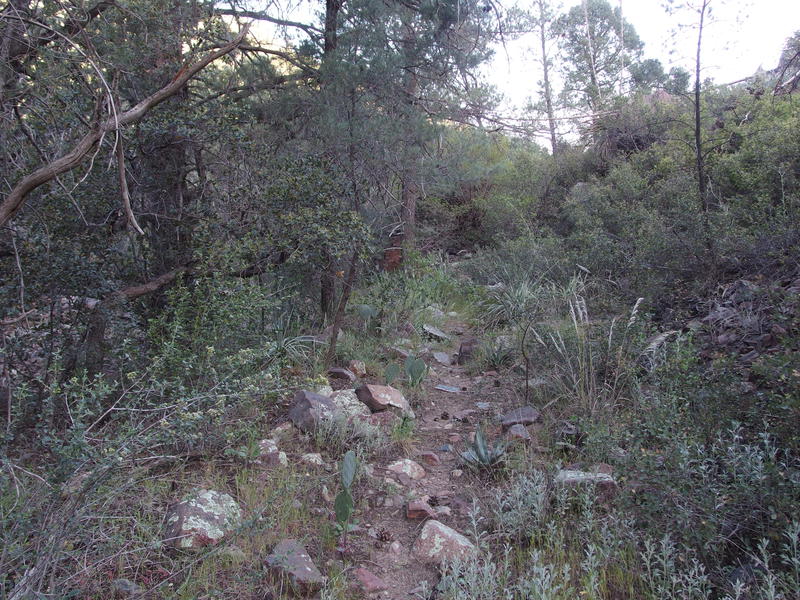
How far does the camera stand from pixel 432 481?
373 centimetres

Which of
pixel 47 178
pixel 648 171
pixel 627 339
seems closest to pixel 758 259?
pixel 627 339

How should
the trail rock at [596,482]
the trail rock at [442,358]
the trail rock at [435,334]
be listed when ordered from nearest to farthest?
the trail rock at [596,482] → the trail rock at [442,358] → the trail rock at [435,334]

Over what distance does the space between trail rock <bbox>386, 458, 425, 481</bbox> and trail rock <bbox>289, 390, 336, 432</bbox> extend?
0.56 meters

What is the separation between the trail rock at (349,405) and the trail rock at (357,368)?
65cm

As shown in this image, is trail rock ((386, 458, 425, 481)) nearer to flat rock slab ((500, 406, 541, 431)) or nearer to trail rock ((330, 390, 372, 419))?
trail rock ((330, 390, 372, 419))

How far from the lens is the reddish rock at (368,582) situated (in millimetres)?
2680

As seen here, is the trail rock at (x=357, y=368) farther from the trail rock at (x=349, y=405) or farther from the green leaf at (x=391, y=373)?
the trail rock at (x=349, y=405)

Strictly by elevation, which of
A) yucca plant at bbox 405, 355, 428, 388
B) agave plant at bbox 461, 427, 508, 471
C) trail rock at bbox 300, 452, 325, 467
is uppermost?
yucca plant at bbox 405, 355, 428, 388

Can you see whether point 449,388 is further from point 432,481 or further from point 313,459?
point 313,459

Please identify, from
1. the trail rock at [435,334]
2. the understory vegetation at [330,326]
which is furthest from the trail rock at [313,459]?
the trail rock at [435,334]

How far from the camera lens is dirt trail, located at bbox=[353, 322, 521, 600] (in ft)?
9.45

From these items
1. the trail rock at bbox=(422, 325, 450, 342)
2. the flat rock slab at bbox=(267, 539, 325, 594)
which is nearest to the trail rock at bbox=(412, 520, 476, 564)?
the flat rock slab at bbox=(267, 539, 325, 594)

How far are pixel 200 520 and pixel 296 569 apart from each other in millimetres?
562

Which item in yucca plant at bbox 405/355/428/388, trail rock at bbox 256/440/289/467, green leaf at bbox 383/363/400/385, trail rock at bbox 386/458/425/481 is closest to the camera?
trail rock at bbox 256/440/289/467
